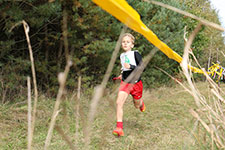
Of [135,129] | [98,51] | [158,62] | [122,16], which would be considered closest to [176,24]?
[158,62]

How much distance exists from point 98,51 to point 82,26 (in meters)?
0.89

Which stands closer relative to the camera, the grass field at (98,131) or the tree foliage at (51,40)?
the grass field at (98,131)

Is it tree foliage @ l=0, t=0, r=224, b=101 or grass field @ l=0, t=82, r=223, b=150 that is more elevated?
tree foliage @ l=0, t=0, r=224, b=101

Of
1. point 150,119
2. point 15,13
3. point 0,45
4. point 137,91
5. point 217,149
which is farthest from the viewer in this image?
point 150,119

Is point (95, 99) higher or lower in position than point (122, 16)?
lower

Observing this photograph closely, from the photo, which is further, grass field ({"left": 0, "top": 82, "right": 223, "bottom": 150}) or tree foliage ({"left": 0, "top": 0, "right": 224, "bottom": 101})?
tree foliage ({"left": 0, "top": 0, "right": 224, "bottom": 101})

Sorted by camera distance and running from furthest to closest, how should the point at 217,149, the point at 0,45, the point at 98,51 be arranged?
1. the point at 98,51
2. the point at 0,45
3. the point at 217,149

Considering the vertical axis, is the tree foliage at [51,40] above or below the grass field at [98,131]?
above

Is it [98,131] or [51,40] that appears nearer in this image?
[98,131]

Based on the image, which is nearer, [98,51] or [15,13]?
[15,13]

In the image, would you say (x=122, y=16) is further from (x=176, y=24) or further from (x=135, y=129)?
(x=176, y=24)

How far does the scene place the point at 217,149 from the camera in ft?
3.41

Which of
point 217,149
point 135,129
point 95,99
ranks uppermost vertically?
point 95,99

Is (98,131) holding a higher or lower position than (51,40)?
lower
